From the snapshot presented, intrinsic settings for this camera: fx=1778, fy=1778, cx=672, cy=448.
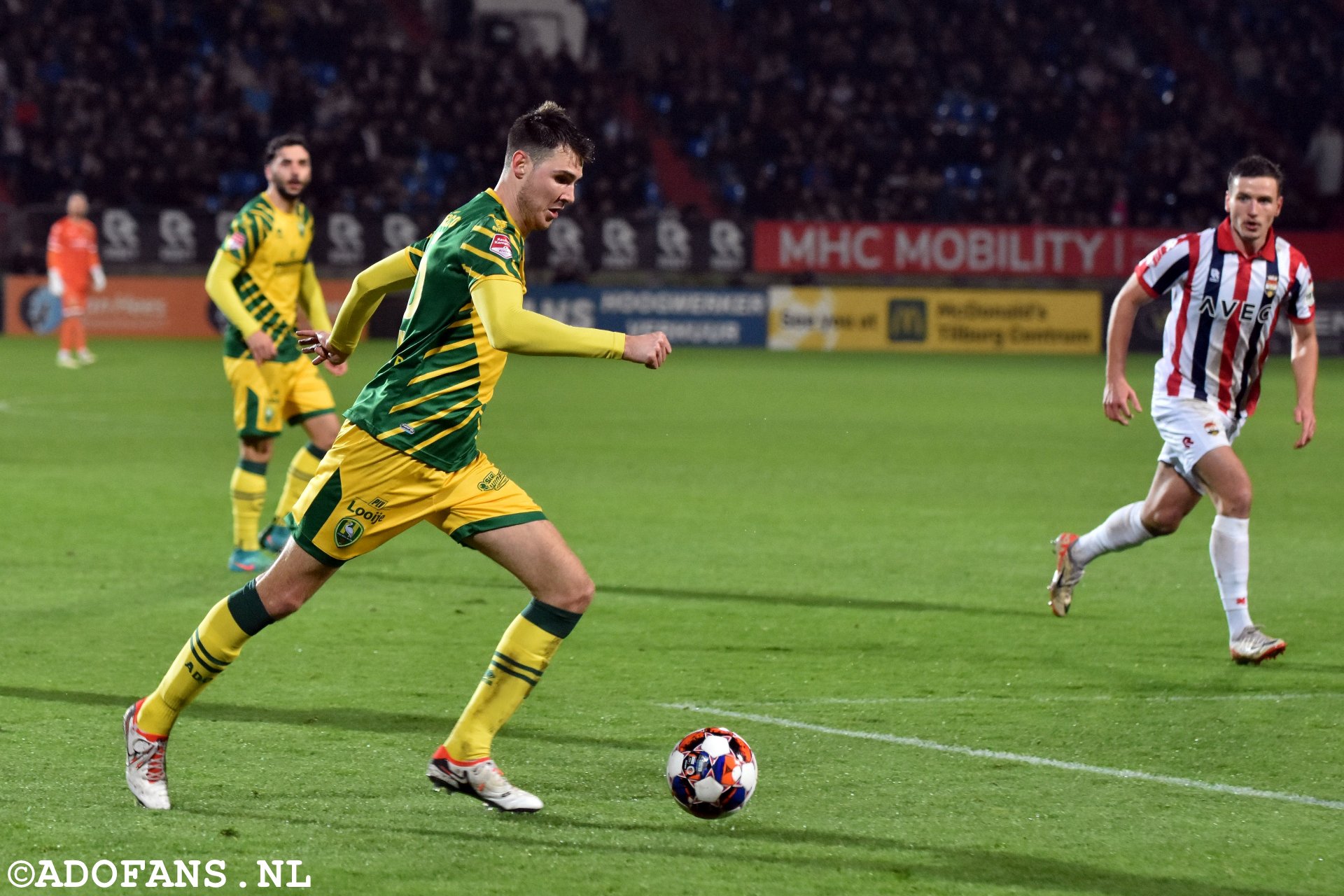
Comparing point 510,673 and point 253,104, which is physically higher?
point 510,673

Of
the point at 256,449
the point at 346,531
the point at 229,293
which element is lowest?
the point at 256,449

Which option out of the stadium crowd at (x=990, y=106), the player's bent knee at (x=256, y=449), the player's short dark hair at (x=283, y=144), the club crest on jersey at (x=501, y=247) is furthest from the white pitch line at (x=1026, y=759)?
the stadium crowd at (x=990, y=106)

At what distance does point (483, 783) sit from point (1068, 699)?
2538 millimetres

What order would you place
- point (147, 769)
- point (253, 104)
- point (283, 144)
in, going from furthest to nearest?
point (253, 104) < point (283, 144) < point (147, 769)

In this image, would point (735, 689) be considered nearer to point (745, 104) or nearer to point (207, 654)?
point (207, 654)

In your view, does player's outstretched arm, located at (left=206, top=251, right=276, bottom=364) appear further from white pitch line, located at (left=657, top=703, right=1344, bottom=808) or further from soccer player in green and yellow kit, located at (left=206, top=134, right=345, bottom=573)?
white pitch line, located at (left=657, top=703, right=1344, bottom=808)

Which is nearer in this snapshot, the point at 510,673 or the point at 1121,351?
the point at 510,673

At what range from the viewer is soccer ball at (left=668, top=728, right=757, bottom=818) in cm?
476

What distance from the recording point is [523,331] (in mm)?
4613

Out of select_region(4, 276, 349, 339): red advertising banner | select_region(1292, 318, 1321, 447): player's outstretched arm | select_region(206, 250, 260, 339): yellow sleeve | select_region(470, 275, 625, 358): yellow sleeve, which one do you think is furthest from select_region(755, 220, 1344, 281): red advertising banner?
select_region(470, 275, 625, 358): yellow sleeve

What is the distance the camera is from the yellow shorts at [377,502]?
4914 millimetres

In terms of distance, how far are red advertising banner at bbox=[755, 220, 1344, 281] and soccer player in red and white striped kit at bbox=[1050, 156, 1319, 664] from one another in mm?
24573

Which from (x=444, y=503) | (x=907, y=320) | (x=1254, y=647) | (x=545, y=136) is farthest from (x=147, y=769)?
(x=907, y=320)

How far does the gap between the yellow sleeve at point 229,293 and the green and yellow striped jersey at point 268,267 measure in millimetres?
46
